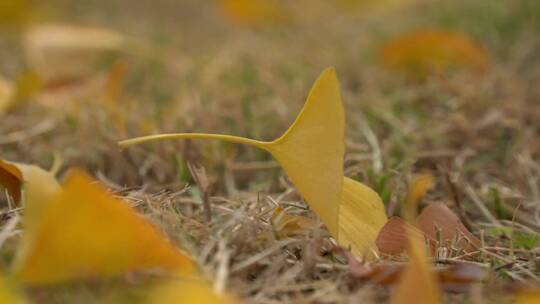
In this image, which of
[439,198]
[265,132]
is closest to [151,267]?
[439,198]

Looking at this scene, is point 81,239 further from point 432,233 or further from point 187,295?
point 432,233

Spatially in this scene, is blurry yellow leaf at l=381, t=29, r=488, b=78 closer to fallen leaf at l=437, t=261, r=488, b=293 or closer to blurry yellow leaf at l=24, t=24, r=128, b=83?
blurry yellow leaf at l=24, t=24, r=128, b=83

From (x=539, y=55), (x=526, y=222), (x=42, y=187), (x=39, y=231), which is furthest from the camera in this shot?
(x=539, y=55)

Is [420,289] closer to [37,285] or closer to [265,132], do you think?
[37,285]

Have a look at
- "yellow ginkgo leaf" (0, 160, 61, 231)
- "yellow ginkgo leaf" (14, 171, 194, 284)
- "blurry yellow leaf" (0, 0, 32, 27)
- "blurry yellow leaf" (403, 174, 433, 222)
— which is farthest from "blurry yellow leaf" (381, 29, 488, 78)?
"blurry yellow leaf" (0, 0, 32, 27)

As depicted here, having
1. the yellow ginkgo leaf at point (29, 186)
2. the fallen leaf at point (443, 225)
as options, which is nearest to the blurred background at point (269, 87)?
the fallen leaf at point (443, 225)
